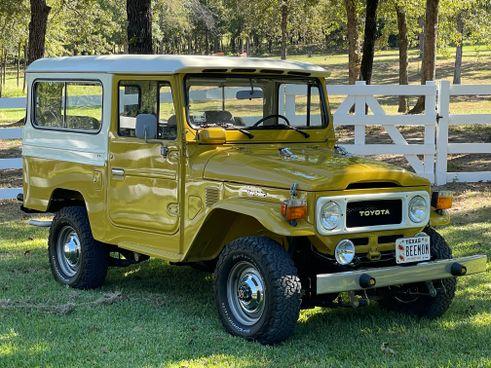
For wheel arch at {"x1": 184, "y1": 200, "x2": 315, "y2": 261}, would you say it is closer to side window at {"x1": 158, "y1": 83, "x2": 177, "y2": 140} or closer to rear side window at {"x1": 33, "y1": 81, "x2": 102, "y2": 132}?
side window at {"x1": 158, "y1": 83, "x2": 177, "y2": 140}

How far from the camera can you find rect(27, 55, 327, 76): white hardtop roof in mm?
6430

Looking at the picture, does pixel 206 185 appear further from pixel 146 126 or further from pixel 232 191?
pixel 146 126

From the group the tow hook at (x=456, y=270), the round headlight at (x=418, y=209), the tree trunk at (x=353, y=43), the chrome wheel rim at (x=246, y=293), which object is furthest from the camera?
the tree trunk at (x=353, y=43)

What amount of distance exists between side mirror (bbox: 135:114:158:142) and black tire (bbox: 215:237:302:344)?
51.7 inches

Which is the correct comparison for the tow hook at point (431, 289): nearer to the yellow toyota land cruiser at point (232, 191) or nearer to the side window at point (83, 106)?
the yellow toyota land cruiser at point (232, 191)

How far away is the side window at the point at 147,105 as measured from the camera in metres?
6.53

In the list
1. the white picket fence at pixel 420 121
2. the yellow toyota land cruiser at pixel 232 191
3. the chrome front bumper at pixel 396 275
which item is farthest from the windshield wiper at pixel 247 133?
the white picket fence at pixel 420 121

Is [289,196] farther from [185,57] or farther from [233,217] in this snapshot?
[185,57]

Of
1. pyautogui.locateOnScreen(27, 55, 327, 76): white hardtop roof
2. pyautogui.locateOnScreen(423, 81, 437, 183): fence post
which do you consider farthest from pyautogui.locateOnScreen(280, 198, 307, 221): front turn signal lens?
pyautogui.locateOnScreen(423, 81, 437, 183): fence post

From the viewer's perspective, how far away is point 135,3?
12.4 m

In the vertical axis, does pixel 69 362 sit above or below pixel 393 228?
below

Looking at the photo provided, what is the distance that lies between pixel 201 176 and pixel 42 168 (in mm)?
2311

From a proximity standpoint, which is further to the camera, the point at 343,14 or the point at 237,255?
the point at 343,14

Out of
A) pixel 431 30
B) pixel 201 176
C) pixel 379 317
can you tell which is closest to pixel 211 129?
pixel 201 176
